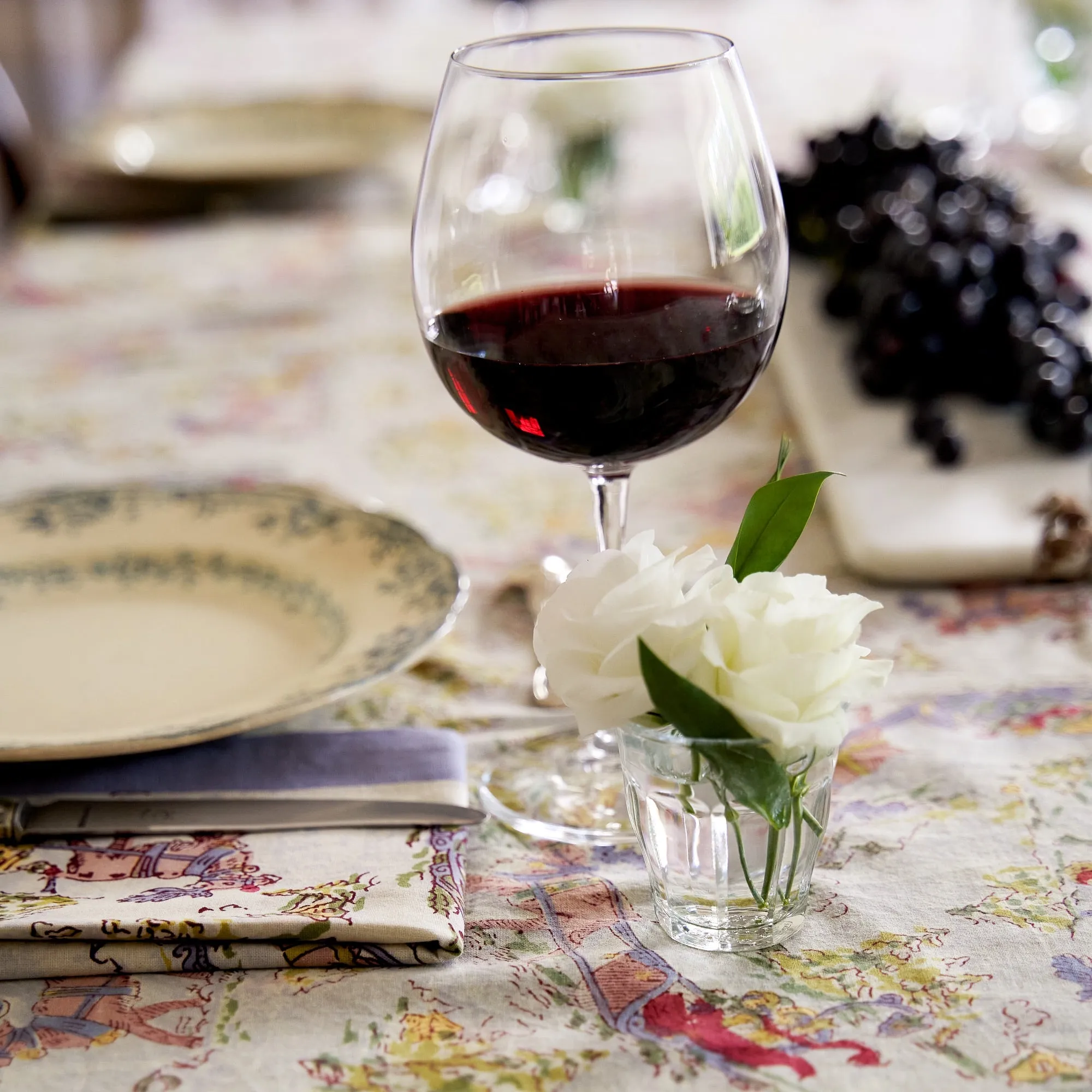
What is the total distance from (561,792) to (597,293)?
0.23 m

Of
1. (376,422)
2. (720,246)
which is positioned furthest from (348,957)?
(376,422)

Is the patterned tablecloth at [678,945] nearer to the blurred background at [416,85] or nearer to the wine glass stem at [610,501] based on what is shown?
the wine glass stem at [610,501]

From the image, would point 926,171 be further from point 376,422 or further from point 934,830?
point 934,830

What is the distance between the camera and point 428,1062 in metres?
0.43

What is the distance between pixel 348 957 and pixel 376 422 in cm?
64

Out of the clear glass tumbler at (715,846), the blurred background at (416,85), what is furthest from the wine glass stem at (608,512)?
the blurred background at (416,85)

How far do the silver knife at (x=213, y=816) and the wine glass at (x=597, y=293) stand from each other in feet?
0.16

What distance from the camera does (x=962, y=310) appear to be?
0.93 m

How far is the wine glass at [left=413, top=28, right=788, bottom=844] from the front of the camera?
0.57 m

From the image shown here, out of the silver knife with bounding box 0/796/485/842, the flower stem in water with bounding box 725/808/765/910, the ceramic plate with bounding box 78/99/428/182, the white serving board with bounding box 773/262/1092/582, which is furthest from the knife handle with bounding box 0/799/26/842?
the ceramic plate with bounding box 78/99/428/182

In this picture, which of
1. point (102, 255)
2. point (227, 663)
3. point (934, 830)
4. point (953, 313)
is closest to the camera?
point (934, 830)

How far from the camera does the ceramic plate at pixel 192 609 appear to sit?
63 centimetres

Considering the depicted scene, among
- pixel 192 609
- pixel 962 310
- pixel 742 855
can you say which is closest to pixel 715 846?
pixel 742 855

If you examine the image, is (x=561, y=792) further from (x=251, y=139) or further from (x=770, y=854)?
(x=251, y=139)
